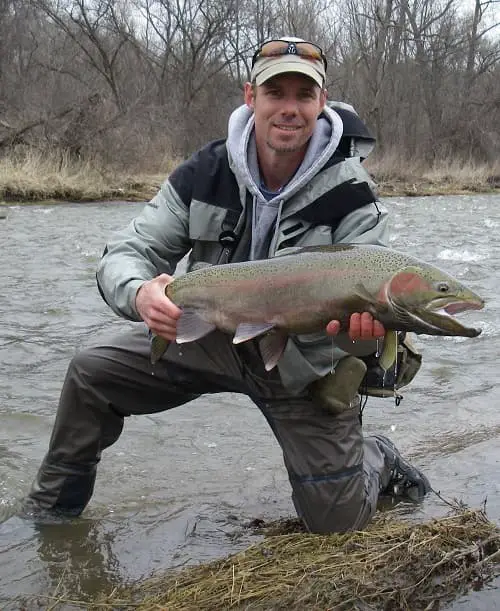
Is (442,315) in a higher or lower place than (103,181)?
higher

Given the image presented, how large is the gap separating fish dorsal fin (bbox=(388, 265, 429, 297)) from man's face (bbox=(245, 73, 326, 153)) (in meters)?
0.91

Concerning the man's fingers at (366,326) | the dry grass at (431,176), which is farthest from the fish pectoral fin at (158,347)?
the dry grass at (431,176)

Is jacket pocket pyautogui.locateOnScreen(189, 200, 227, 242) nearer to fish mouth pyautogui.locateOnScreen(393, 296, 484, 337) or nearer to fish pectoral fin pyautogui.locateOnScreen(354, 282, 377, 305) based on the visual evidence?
fish pectoral fin pyautogui.locateOnScreen(354, 282, 377, 305)

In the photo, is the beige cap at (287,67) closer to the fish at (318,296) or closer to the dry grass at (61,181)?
the fish at (318,296)

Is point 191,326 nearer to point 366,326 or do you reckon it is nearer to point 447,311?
point 366,326

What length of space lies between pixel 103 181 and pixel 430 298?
19552mm

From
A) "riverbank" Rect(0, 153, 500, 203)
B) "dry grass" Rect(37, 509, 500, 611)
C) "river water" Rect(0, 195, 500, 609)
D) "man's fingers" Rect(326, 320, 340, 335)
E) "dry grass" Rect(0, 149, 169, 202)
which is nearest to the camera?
"dry grass" Rect(37, 509, 500, 611)

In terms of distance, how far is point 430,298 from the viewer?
257 centimetres

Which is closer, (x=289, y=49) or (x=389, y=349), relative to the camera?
(x=389, y=349)

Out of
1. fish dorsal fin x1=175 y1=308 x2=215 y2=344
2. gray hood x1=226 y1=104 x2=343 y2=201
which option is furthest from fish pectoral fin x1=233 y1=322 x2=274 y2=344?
gray hood x1=226 y1=104 x2=343 y2=201

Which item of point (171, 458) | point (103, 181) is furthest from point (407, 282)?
point (103, 181)

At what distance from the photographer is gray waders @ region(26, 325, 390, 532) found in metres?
3.21

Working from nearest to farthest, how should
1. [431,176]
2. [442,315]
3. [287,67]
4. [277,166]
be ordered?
[442,315] → [287,67] → [277,166] → [431,176]

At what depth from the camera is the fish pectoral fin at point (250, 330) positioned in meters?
Answer: 2.87
